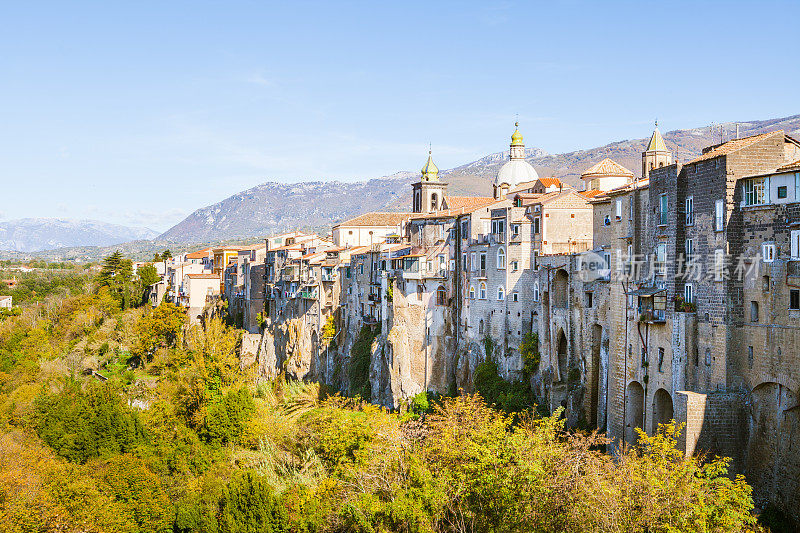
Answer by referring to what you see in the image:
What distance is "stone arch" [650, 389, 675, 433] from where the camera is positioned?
41.2m

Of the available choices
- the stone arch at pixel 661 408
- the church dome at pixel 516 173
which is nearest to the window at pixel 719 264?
the stone arch at pixel 661 408

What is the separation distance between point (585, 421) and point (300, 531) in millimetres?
18869

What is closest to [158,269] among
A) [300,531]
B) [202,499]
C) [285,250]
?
[285,250]

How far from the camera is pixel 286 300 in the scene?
93.1 meters

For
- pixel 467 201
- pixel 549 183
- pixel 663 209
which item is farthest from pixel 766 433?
pixel 467 201

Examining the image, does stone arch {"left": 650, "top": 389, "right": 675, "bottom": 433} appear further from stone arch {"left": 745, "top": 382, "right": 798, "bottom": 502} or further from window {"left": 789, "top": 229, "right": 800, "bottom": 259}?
window {"left": 789, "top": 229, "right": 800, "bottom": 259}

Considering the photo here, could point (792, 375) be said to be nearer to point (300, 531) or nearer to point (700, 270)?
point (700, 270)

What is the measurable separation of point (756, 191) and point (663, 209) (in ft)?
20.0

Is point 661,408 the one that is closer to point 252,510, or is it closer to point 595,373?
point 595,373

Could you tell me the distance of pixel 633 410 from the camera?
43.8 metres

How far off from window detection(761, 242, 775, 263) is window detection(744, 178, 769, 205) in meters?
1.98

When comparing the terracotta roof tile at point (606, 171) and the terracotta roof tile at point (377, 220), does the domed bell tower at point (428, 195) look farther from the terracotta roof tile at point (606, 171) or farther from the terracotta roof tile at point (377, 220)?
the terracotta roof tile at point (606, 171)

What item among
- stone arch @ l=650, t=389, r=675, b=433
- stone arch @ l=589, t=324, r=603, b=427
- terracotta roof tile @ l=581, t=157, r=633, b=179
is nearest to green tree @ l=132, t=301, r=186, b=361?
terracotta roof tile @ l=581, t=157, r=633, b=179

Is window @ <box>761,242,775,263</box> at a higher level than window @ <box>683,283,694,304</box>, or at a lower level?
higher
